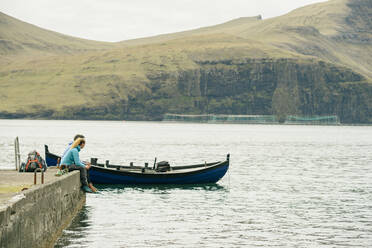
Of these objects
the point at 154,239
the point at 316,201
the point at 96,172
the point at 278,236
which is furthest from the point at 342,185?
the point at 154,239

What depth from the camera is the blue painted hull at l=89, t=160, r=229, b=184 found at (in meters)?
36.3

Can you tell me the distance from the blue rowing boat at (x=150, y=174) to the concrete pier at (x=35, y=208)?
8.86 metres

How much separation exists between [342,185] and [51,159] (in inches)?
862

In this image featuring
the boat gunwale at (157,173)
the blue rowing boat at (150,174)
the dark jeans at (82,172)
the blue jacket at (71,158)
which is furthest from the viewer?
the blue rowing boat at (150,174)

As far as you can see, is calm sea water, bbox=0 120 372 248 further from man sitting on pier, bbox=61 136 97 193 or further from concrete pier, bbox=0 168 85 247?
man sitting on pier, bbox=61 136 97 193

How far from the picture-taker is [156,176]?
123 ft

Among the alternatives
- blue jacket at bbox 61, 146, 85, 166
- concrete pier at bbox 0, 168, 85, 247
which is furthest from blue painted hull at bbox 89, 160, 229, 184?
blue jacket at bbox 61, 146, 85, 166

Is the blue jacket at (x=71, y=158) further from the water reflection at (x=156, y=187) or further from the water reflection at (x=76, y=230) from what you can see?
the water reflection at (x=156, y=187)

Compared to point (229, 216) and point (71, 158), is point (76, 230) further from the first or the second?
point (229, 216)

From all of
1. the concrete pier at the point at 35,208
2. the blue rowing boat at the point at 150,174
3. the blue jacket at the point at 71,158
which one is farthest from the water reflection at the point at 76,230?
the blue rowing boat at the point at 150,174

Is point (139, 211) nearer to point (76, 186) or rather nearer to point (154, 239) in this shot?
point (76, 186)

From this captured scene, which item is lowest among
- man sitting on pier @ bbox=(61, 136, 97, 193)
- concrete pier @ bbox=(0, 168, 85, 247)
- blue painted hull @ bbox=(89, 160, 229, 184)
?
blue painted hull @ bbox=(89, 160, 229, 184)

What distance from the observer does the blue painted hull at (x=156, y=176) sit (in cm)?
3634

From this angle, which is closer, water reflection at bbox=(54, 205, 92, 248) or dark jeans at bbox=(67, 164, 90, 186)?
water reflection at bbox=(54, 205, 92, 248)
